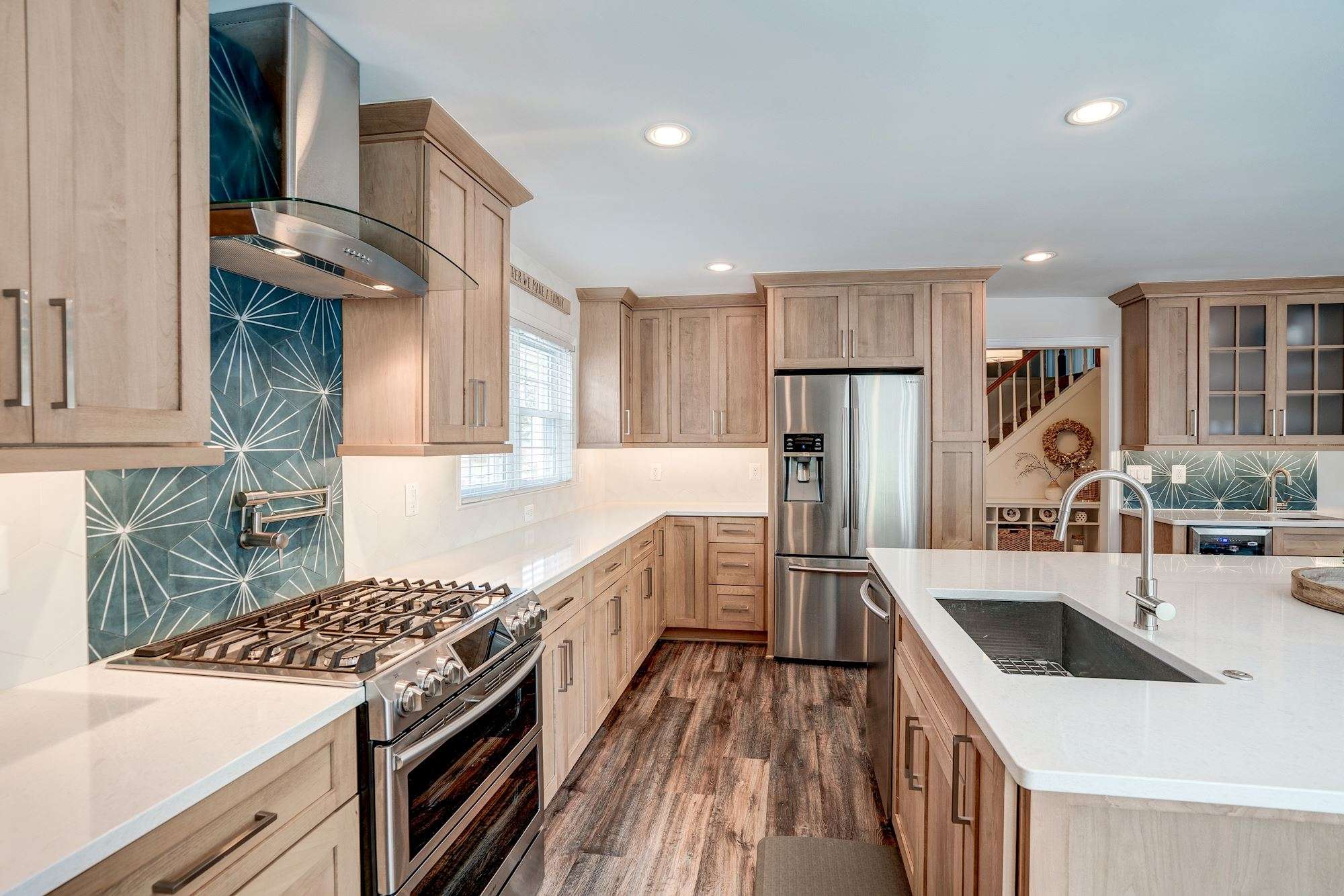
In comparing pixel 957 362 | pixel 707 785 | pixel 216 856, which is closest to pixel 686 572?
pixel 707 785

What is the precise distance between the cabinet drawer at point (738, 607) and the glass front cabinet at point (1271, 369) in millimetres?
3055

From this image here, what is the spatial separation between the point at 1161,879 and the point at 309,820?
1365mm

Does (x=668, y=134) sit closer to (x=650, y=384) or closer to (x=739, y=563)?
(x=650, y=384)

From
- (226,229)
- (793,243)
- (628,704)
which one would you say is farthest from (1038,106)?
(628,704)

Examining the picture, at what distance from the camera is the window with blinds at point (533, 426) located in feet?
10.7

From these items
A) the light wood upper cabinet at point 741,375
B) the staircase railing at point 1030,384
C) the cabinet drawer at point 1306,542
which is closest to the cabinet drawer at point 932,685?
the light wood upper cabinet at point 741,375

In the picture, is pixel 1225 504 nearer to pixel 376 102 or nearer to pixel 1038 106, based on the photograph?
pixel 1038 106

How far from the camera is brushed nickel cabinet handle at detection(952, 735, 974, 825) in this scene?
131cm

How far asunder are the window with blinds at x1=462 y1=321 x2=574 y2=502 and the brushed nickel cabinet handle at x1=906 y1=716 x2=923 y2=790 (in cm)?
201

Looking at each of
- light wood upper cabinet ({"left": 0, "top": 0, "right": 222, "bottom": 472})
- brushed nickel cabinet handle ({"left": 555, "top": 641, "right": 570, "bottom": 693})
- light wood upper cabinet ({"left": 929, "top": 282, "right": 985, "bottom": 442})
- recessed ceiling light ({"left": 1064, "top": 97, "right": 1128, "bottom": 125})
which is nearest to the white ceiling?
recessed ceiling light ({"left": 1064, "top": 97, "right": 1128, "bottom": 125})

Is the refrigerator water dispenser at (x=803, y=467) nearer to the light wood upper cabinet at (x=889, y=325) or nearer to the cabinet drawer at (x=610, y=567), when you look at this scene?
the light wood upper cabinet at (x=889, y=325)

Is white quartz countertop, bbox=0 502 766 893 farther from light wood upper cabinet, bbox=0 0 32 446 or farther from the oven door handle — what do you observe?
light wood upper cabinet, bbox=0 0 32 446

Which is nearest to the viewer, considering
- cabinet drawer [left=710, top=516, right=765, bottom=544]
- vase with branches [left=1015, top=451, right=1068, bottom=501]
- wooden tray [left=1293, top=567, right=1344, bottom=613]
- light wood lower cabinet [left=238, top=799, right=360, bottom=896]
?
light wood lower cabinet [left=238, top=799, right=360, bottom=896]

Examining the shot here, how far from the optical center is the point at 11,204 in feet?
3.04
